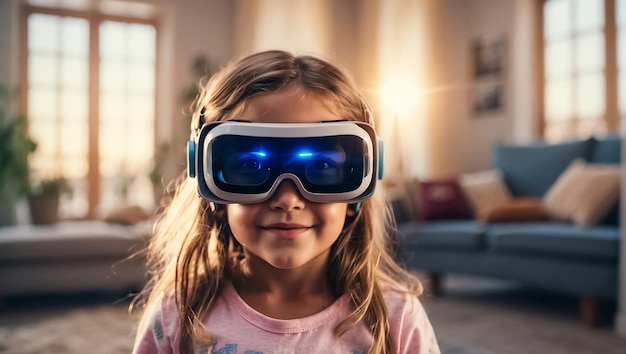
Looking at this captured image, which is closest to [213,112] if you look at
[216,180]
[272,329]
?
[216,180]

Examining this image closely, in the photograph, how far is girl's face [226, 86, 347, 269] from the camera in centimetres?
85

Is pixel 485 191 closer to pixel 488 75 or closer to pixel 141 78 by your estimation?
pixel 488 75

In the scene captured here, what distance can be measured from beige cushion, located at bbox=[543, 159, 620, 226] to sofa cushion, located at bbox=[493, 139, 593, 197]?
0.23m

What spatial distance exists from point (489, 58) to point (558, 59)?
26.5 inches

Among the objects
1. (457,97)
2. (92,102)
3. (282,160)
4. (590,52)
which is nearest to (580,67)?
(590,52)

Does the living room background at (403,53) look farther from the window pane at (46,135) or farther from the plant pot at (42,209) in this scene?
the plant pot at (42,209)

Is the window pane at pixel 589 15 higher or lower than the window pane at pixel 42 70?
higher

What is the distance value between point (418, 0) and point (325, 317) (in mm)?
5388

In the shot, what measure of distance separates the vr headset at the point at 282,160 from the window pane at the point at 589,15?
15.2 ft

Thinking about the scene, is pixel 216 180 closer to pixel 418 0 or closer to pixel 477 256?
pixel 477 256

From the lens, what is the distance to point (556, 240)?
9.30 ft

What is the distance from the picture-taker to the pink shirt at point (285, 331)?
891mm

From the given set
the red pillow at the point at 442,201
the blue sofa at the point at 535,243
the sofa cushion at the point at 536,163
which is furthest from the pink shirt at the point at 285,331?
the sofa cushion at the point at 536,163

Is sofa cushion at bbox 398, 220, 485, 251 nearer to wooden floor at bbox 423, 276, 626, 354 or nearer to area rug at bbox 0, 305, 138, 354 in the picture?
wooden floor at bbox 423, 276, 626, 354
